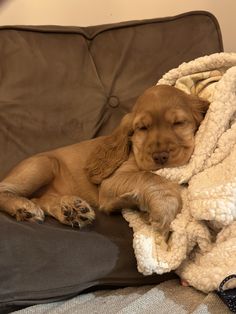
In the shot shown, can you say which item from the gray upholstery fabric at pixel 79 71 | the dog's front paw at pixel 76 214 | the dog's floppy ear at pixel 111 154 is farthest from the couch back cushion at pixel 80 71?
the dog's front paw at pixel 76 214

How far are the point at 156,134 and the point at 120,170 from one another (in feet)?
0.77

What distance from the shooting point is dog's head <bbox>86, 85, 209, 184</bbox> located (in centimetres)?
185

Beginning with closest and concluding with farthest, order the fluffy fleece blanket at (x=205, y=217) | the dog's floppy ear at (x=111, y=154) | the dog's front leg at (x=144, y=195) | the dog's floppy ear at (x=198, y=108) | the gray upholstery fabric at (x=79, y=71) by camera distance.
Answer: the fluffy fleece blanket at (x=205, y=217) → the dog's front leg at (x=144, y=195) → the dog's floppy ear at (x=198, y=108) → the dog's floppy ear at (x=111, y=154) → the gray upholstery fabric at (x=79, y=71)

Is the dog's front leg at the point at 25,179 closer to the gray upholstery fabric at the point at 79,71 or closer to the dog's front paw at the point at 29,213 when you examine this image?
the dog's front paw at the point at 29,213

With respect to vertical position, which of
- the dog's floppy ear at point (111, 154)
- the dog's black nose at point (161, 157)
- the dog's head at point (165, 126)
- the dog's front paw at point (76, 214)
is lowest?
the dog's front paw at point (76, 214)

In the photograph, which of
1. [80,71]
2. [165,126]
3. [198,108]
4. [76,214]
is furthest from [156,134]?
[80,71]

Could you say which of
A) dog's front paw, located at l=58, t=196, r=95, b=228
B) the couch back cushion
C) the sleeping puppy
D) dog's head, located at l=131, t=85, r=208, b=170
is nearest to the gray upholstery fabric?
the couch back cushion

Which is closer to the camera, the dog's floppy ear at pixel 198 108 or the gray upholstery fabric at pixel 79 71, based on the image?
the dog's floppy ear at pixel 198 108

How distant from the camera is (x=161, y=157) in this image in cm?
184

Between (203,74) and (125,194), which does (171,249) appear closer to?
(125,194)

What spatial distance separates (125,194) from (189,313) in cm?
58

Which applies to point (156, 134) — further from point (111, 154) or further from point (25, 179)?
Result: point (25, 179)

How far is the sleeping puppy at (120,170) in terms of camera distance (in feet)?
5.87

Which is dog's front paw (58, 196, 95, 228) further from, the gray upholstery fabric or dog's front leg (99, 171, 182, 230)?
the gray upholstery fabric
